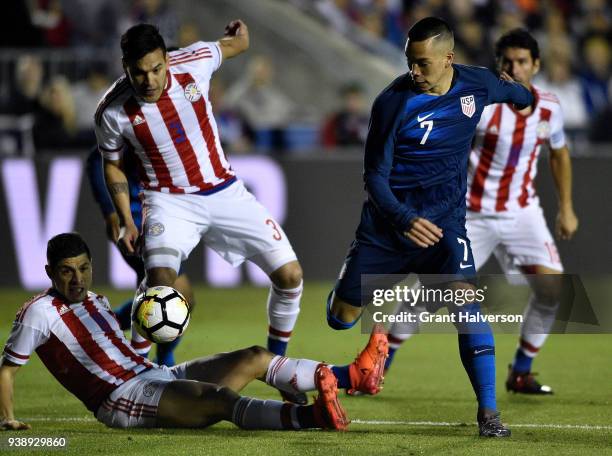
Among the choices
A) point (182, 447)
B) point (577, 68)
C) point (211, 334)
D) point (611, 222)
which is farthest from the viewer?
point (577, 68)

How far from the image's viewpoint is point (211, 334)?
1038 cm

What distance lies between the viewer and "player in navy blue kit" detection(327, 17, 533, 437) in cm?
611

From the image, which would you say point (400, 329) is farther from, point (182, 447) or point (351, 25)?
point (351, 25)

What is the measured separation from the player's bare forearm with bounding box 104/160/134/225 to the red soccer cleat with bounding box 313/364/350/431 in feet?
6.28

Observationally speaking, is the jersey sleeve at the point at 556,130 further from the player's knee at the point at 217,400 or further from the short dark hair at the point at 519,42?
the player's knee at the point at 217,400

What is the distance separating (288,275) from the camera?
741cm

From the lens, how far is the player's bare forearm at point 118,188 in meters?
7.26

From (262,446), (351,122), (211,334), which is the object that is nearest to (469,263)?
(262,446)

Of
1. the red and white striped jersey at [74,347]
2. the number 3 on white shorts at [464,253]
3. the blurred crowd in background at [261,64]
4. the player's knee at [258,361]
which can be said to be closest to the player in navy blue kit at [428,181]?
the number 3 on white shorts at [464,253]

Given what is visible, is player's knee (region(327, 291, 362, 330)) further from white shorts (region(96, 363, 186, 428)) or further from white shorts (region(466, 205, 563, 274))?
white shorts (region(466, 205, 563, 274))

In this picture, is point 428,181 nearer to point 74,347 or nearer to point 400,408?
point 400,408

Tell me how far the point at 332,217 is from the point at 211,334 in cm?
303

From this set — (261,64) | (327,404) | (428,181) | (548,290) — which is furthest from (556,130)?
(261,64)

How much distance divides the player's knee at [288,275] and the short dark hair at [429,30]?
71.5 inches
